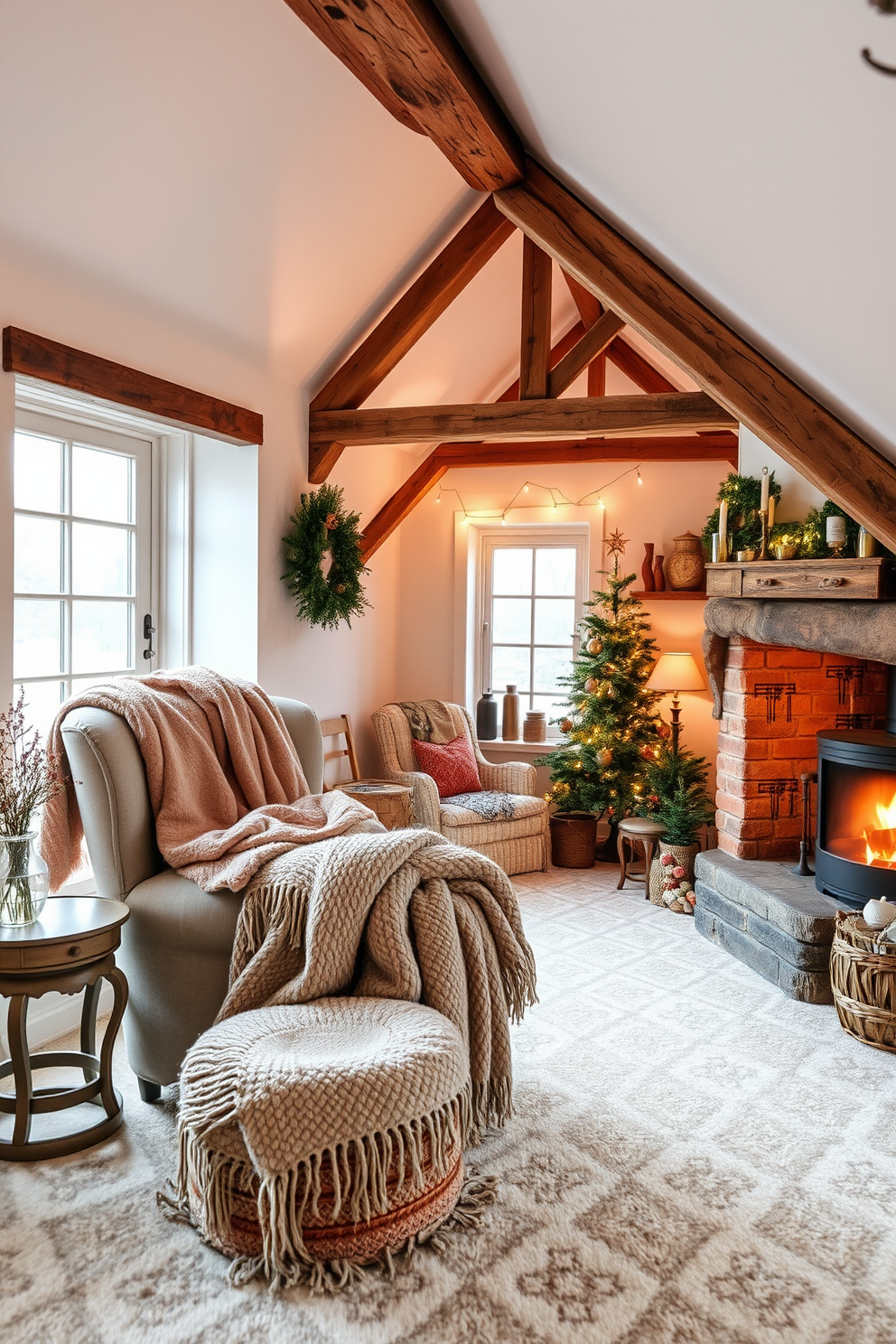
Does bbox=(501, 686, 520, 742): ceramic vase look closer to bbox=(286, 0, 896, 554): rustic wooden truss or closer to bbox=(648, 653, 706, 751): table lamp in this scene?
bbox=(648, 653, 706, 751): table lamp

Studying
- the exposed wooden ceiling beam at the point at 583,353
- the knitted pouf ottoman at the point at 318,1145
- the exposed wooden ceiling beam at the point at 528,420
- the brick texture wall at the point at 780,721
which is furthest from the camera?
the exposed wooden ceiling beam at the point at 583,353

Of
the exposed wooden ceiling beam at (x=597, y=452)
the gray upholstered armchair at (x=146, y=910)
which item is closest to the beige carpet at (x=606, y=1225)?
the gray upholstered armchair at (x=146, y=910)

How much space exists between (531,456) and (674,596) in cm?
116

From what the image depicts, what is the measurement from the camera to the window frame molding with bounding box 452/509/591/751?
5.77 m

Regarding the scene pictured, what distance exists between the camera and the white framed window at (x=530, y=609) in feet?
18.9

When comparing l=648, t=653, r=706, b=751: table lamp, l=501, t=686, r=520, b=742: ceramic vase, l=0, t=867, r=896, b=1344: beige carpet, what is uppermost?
l=648, t=653, r=706, b=751: table lamp

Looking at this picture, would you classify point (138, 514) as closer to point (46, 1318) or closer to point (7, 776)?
point (7, 776)

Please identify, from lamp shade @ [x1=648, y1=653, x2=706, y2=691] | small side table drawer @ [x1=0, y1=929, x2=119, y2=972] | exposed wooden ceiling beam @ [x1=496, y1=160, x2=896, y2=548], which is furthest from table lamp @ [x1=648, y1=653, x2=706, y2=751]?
small side table drawer @ [x1=0, y1=929, x2=119, y2=972]

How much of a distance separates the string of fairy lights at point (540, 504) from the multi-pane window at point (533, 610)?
0.48ft

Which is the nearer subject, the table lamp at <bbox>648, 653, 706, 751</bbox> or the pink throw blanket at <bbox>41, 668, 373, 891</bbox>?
the pink throw blanket at <bbox>41, 668, 373, 891</bbox>

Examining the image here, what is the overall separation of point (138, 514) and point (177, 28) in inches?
69.2

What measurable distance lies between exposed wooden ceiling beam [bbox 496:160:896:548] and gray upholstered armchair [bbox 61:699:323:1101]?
2.21 metres

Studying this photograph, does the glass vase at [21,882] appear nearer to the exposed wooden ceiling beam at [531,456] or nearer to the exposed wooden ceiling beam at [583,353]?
the exposed wooden ceiling beam at [583,353]

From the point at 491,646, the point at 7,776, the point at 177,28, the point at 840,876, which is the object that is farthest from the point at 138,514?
the point at 840,876
